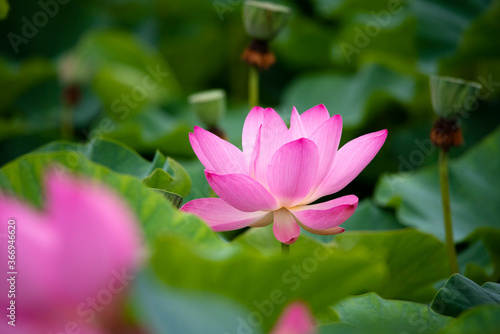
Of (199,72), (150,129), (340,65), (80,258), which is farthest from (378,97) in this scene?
(80,258)

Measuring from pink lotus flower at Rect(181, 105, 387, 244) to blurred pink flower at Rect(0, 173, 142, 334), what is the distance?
18 centimetres

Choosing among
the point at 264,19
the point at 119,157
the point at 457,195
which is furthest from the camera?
the point at 457,195

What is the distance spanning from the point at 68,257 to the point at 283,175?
22 cm

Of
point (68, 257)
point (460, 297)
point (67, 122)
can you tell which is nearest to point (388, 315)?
point (460, 297)

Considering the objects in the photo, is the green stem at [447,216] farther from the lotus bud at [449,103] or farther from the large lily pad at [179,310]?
the large lily pad at [179,310]

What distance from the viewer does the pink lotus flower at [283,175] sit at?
434 mm

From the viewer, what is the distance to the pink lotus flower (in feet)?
1.42

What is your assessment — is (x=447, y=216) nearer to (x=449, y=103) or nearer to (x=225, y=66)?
(x=449, y=103)

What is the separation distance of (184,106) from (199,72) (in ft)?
1.06

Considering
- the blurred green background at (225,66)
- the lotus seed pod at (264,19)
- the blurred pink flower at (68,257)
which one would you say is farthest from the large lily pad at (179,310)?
the blurred green background at (225,66)

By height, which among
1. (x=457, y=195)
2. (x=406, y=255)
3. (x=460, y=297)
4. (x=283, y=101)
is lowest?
(x=283, y=101)

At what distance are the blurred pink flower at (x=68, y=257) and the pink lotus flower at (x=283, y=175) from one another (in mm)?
176

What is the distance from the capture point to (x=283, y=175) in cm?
44

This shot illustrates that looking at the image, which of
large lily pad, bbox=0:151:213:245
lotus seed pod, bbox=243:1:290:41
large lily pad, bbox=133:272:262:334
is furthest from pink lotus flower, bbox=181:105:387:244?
lotus seed pod, bbox=243:1:290:41
